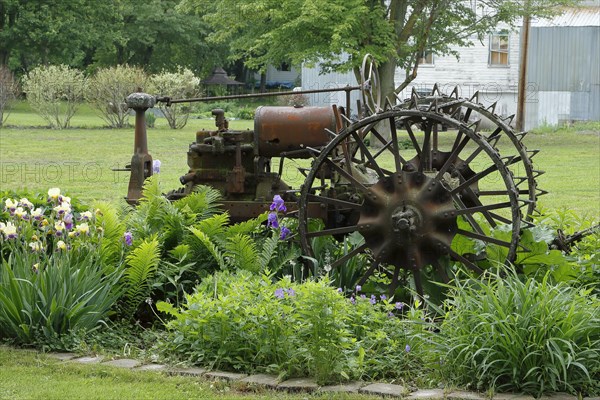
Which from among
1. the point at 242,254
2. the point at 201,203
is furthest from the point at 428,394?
the point at 201,203

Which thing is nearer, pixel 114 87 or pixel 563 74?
pixel 114 87

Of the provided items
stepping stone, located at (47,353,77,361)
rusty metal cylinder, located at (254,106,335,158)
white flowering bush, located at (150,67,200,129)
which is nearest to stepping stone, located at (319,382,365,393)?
stepping stone, located at (47,353,77,361)

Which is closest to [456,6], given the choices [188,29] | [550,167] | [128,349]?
[550,167]

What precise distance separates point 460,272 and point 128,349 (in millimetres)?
2509

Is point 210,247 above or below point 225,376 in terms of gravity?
above

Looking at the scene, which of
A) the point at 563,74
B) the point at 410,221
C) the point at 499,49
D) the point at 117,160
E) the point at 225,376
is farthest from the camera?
Answer: the point at 499,49

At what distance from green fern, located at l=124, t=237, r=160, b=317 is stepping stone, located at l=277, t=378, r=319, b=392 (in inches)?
71.9

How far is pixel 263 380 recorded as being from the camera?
18.4 feet

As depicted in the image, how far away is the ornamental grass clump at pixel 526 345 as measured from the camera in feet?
17.3

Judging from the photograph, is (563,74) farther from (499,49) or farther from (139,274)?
(139,274)

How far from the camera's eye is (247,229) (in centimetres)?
772

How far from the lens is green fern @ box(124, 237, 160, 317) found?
6.96 m

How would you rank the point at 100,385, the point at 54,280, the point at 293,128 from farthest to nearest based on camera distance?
the point at 293,128 < the point at 54,280 < the point at 100,385

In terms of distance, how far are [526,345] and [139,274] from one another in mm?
2874
